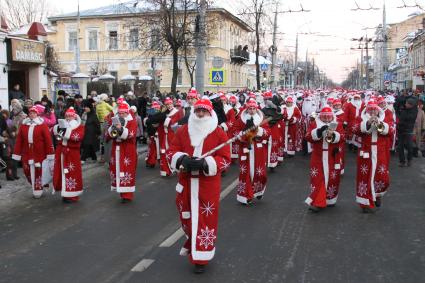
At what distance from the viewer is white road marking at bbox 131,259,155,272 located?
601 centimetres

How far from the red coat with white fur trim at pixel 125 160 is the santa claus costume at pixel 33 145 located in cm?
132

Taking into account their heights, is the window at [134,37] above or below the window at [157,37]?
above

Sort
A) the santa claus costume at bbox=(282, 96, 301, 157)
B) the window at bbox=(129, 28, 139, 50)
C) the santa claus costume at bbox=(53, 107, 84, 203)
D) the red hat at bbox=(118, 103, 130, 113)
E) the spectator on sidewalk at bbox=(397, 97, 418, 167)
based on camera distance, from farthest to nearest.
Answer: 1. the window at bbox=(129, 28, 139, 50)
2. the santa claus costume at bbox=(282, 96, 301, 157)
3. the spectator on sidewalk at bbox=(397, 97, 418, 167)
4. the red hat at bbox=(118, 103, 130, 113)
5. the santa claus costume at bbox=(53, 107, 84, 203)

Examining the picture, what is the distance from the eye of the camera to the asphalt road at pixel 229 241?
19.3 ft

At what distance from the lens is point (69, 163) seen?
385 inches

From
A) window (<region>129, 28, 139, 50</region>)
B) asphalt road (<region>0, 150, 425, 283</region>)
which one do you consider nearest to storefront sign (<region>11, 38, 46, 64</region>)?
window (<region>129, 28, 139, 50</region>)

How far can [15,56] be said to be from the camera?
63.7 feet

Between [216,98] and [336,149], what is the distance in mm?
5949

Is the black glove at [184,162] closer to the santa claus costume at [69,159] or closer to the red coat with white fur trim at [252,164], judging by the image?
the red coat with white fur trim at [252,164]

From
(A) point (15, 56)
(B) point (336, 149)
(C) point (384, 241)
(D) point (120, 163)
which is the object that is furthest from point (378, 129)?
(A) point (15, 56)

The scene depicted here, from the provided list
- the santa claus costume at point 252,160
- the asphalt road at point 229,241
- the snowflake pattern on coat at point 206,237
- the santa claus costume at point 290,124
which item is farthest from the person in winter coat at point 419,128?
the snowflake pattern on coat at point 206,237

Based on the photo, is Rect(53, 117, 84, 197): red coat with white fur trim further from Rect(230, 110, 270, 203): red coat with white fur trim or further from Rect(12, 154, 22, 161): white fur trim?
Rect(230, 110, 270, 203): red coat with white fur trim

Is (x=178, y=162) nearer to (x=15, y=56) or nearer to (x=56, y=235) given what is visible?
(x=56, y=235)

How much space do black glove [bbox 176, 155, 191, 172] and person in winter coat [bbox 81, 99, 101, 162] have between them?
9.38 m
